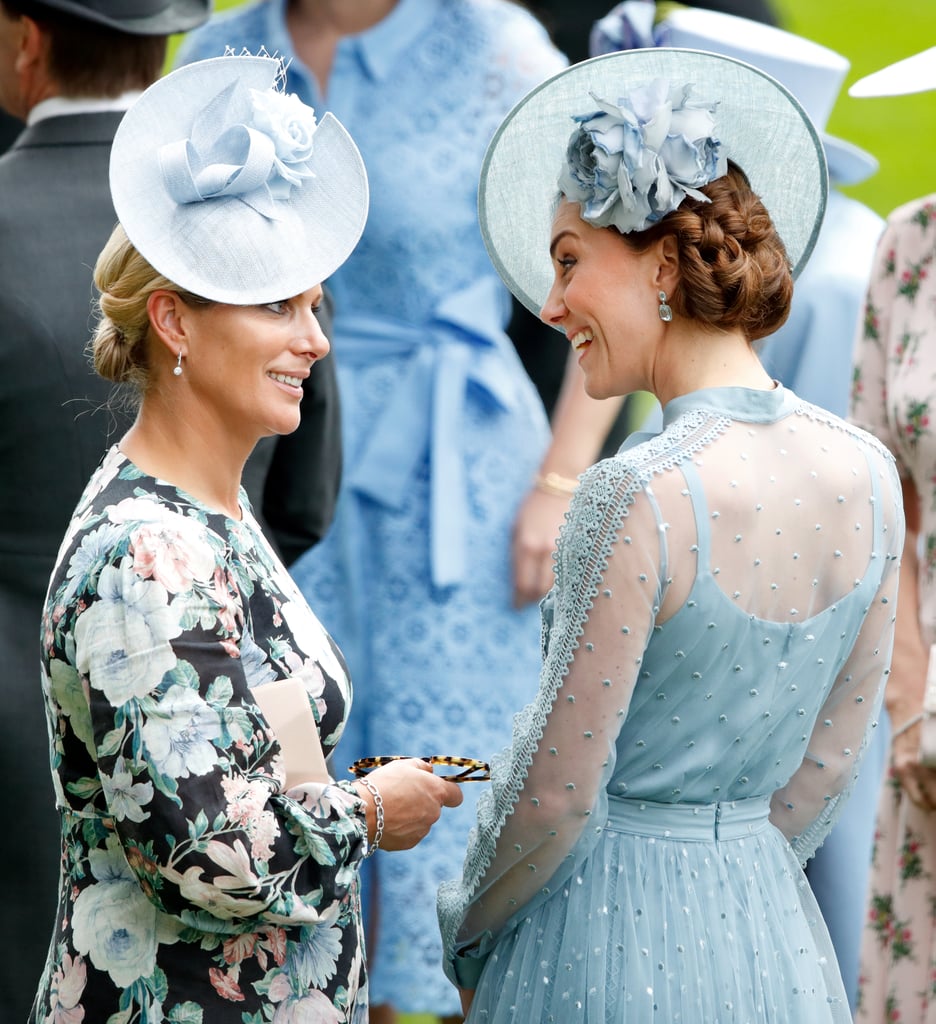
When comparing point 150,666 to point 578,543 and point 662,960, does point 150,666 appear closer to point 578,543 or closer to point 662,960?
point 578,543

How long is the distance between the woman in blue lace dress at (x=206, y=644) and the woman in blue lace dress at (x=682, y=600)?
228 mm

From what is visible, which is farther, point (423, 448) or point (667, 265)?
point (423, 448)

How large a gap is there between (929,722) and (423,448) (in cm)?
139

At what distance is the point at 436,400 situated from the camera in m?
3.92

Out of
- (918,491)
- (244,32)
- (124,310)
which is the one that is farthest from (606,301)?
(244,32)

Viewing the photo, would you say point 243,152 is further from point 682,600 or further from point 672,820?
point 672,820

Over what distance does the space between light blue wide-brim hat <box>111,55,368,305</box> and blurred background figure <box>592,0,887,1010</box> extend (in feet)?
6.50

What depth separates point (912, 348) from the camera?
10.9 ft

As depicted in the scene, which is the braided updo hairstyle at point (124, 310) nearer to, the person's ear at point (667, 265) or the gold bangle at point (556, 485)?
the person's ear at point (667, 265)

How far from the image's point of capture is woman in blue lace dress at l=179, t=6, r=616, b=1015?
390 cm

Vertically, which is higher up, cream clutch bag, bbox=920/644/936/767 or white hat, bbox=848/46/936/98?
white hat, bbox=848/46/936/98

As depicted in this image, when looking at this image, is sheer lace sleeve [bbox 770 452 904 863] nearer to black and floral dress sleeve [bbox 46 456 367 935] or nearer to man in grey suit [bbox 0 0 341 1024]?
black and floral dress sleeve [bbox 46 456 367 935]

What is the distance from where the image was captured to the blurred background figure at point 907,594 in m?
3.22

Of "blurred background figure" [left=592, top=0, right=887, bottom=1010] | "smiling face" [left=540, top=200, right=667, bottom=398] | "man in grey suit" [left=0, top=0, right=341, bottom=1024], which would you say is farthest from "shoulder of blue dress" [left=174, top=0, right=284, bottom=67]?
"smiling face" [left=540, top=200, right=667, bottom=398]
